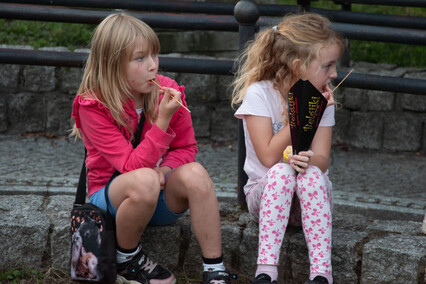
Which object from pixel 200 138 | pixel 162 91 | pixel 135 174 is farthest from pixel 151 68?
pixel 200 138

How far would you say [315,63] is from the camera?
8.98ft

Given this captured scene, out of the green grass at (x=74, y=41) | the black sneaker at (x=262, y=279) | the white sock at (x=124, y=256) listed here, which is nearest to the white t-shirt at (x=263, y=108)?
the black sneaker at (x=262, y=279)

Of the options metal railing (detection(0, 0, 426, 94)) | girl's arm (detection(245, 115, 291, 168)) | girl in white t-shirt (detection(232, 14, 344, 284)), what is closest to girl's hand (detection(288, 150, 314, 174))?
girl in white t-shirt (detection(232, 14, 344, 284))

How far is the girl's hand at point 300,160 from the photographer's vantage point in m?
2.56

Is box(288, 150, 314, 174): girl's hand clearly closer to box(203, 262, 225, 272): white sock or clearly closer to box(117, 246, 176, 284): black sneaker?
box(203, 262, 225, 272): white sock

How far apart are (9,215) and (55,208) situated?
0.70ft

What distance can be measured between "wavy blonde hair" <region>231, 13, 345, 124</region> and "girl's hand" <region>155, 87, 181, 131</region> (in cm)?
41

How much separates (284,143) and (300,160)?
14 centimetres

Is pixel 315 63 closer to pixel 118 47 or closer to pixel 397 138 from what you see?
pixel 118 47

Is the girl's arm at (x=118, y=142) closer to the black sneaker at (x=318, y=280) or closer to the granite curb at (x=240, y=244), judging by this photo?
the granite curb at (x=240, y=244)

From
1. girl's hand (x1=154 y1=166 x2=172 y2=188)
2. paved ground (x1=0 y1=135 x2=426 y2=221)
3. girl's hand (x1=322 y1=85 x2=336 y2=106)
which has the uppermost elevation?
girl's hand (x1=322 y1=85 x2=336 y2=106)

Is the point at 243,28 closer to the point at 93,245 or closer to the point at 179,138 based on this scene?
the point at 179,138

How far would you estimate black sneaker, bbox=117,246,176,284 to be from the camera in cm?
272

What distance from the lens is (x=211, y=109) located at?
17.8 feet
